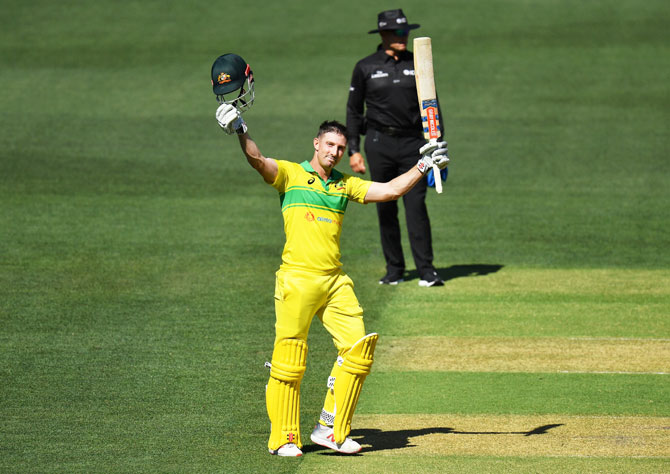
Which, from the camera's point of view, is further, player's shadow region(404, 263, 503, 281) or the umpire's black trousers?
player's shadow region(404, 263, 503, 281)

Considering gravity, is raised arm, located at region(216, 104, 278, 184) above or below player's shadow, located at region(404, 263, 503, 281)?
above

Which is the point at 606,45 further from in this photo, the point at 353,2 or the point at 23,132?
the point at 23,132

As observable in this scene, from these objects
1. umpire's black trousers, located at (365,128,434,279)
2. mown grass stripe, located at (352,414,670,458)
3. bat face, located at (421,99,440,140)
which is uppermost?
bat face, located at (421,99,440,140)

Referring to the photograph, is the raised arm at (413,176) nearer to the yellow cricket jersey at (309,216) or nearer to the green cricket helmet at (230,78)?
the yellow cricket jersey at (309,216)

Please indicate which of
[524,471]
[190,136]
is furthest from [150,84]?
[524,471]

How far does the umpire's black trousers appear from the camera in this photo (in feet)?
37.5

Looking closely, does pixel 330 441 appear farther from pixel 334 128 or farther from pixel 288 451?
pixel 334 128

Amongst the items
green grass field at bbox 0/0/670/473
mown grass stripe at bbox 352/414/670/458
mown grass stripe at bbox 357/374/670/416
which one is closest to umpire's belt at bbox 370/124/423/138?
green grass field at bbox 0/0/670/473

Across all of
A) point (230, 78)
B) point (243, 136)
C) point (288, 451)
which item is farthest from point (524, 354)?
point (230, 78)

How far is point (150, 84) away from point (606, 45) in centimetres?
1088

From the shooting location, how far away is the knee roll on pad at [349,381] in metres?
6.76

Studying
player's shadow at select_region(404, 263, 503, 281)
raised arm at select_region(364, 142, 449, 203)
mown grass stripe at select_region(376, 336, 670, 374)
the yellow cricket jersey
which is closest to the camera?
the yellow cricket jersey

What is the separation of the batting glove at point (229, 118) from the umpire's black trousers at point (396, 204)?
4998 millimetres

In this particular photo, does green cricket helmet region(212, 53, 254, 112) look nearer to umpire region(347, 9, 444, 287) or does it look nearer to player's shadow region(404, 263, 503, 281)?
umpire region(347, 9, 444, 287)
